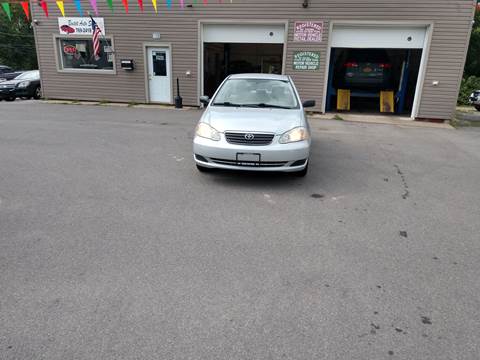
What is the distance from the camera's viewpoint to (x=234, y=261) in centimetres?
330

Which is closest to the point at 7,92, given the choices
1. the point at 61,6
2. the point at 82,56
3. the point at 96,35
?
the point at 82,56

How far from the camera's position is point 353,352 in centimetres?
229

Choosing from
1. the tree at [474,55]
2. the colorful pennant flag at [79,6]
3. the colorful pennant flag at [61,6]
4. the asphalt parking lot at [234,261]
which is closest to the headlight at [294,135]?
the asphalt parking lot at [234,261]

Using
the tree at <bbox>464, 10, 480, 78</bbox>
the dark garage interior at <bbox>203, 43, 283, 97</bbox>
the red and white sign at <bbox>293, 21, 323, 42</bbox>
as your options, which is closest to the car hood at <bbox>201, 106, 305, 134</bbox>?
the red and white sign at <bbox>293, 21, 323, 42</bbox>

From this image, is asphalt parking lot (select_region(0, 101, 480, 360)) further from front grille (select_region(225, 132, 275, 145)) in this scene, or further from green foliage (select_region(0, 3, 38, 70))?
green foliage (select_region(0, 3, 38, 70))

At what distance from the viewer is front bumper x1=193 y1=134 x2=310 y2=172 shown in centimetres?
497

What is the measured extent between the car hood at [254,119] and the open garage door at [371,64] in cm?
779

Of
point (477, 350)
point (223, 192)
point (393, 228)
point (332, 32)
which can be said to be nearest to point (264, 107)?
point (223, 192)

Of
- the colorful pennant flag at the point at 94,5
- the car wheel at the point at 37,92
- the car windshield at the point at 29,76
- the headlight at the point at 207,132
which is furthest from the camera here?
the car windshield at the point at 29,76

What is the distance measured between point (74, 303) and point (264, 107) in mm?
4200

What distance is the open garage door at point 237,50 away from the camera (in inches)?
494

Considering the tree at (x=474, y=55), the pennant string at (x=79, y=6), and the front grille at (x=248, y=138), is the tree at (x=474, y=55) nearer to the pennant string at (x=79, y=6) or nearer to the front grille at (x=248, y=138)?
the pennant string at (x=79, y=6)

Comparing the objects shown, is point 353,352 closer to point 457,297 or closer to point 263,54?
point 457,297

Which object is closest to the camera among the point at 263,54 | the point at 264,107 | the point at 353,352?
the point at 353,352
